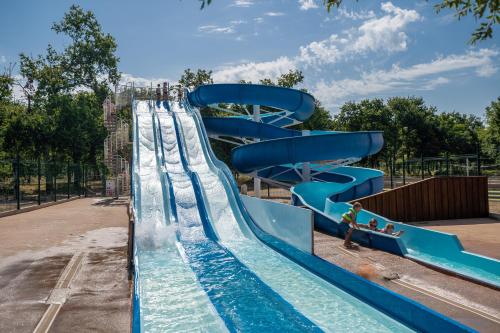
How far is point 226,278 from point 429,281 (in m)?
3.09

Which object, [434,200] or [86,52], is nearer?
[434,200]

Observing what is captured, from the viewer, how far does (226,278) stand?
21.4 ft

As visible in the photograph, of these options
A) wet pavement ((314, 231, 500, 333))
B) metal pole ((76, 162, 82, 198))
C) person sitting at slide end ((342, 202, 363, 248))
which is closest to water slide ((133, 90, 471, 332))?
wet pavement ((314, 231, 500, 333))

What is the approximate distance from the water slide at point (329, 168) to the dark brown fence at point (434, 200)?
58.1 inches

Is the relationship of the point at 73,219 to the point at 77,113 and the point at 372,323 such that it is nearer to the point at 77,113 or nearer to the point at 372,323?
the point at 372,323

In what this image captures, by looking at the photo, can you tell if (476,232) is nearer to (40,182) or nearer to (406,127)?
(40,182)

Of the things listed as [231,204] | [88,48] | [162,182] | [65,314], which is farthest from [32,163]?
[88,48]

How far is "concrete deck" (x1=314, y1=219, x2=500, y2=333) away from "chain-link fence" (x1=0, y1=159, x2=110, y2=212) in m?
12.2

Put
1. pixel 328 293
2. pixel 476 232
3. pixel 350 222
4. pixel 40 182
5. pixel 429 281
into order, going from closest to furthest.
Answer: pixel 328 293, pixel 429 281, pixel 350 222, pixel 476 232, pixel 40 182

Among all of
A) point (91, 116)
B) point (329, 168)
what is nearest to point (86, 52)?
point (91, 116)

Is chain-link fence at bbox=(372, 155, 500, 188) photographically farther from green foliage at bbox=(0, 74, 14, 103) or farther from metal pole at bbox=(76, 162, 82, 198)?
green foliage at bbox=(0, 74, 14, 103)

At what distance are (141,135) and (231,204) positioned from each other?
6328 mm

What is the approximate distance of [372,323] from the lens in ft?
15.0

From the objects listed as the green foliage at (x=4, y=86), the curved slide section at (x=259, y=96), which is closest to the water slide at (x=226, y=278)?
the curved slide section at (x=259, y=96)
